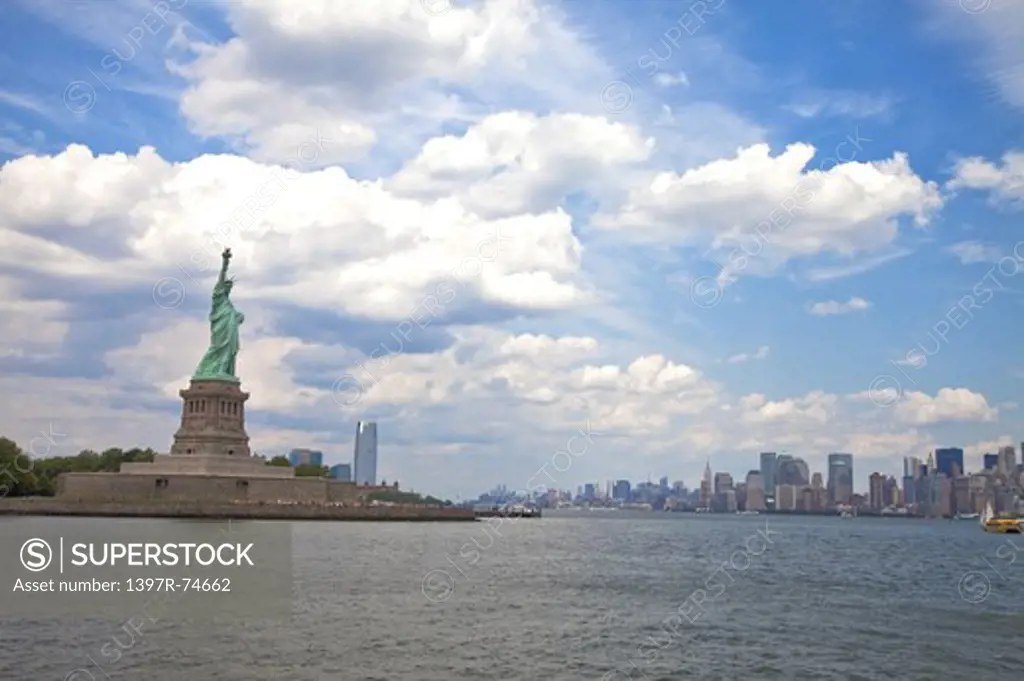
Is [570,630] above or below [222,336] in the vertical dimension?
below

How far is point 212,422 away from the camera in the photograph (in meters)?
126

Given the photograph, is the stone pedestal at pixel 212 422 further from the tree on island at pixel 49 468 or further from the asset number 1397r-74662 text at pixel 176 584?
the asset number 1397r-74662 text at pixel 176 584

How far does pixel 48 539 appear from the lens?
66750 mm

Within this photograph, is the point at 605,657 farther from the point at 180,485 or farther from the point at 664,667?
the point at 180,485

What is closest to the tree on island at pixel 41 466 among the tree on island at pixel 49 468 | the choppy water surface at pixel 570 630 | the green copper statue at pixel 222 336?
the tree on island at pixel 49 468

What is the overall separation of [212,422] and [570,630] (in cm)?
9597

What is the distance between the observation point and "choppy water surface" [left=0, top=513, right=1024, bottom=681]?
29.8m

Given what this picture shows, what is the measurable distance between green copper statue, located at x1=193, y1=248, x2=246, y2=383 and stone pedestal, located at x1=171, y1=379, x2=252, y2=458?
191 cm

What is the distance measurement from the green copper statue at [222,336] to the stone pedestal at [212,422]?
1914mm

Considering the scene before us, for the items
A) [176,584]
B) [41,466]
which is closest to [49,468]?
[41,466]

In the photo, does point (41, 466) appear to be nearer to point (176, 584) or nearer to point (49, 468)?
point (49, 468)

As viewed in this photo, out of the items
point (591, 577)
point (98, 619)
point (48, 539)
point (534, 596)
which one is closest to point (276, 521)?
point (48, 539)

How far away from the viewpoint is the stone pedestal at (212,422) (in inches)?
4855

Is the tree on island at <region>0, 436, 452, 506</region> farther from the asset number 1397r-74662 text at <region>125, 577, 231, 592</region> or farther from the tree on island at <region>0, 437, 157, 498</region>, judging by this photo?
the asset number 1397r-74662 text at <region>125, 577, 231, 592</region>
